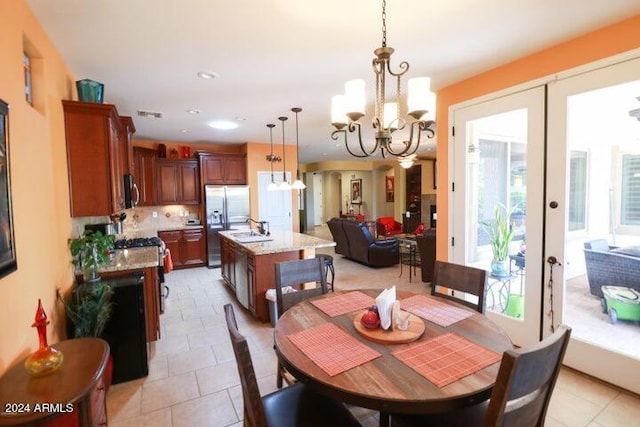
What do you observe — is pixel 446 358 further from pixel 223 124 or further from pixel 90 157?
pixel 223 124

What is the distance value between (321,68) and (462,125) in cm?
156

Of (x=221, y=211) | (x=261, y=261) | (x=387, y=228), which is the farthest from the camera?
(x=387, y=228)

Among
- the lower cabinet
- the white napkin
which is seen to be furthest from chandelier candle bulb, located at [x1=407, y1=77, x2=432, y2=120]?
the lower cabinet

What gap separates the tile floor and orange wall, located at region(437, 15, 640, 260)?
1.63 m

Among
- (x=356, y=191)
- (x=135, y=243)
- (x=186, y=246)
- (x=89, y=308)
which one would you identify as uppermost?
(x=356, y=191)

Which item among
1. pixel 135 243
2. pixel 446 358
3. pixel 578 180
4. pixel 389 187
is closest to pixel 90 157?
pixel 135 243

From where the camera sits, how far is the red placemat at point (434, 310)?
1.69 meters

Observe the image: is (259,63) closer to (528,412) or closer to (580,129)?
(580,129)

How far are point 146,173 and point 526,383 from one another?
6426mm

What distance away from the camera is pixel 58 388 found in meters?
1.30

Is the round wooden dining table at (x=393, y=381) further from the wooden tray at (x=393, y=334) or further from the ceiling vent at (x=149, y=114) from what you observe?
the ceiling vent at (x=149, y=114)

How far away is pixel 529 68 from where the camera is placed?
262 centimetres

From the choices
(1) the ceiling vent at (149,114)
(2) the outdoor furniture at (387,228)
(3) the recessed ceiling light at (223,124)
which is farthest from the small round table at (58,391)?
(2) the outdoor furniture at (387,228)

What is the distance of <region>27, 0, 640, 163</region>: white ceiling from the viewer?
6.30ft
